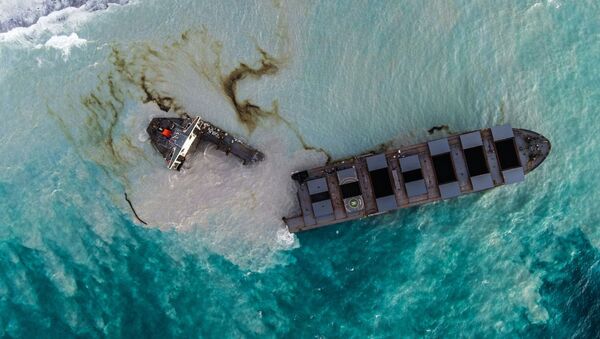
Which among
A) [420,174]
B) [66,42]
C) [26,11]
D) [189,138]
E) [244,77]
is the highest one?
[26,11]

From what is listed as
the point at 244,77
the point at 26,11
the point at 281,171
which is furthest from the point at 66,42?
the point at 281,171

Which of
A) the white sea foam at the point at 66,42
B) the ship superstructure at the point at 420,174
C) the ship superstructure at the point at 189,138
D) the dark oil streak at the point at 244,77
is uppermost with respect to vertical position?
the white sea foam at the point at 66,42

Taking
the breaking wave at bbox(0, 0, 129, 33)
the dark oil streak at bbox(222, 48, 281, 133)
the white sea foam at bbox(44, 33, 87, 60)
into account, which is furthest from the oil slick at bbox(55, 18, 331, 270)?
the breaking wave at bbox(0, 0, 129, 33)

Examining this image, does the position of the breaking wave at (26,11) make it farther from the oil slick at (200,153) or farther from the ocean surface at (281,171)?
the oil slick at (200,153)

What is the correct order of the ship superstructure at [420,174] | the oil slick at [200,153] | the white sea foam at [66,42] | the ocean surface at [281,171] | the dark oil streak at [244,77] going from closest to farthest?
the ship superstructure at [420,174], the ocean surface at [281,171], the oil slick at [200,153], the dark oil streak at [244,77], the white sea foam at [66,42]

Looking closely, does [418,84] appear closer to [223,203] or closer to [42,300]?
[223,203]

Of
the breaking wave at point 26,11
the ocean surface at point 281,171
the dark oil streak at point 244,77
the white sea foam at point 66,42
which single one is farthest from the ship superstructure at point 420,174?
the breaking wave at point 26,11

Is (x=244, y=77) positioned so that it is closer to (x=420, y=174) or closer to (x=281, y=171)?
(x=281, y=171)

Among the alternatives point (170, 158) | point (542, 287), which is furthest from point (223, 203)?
point (542, 287)
